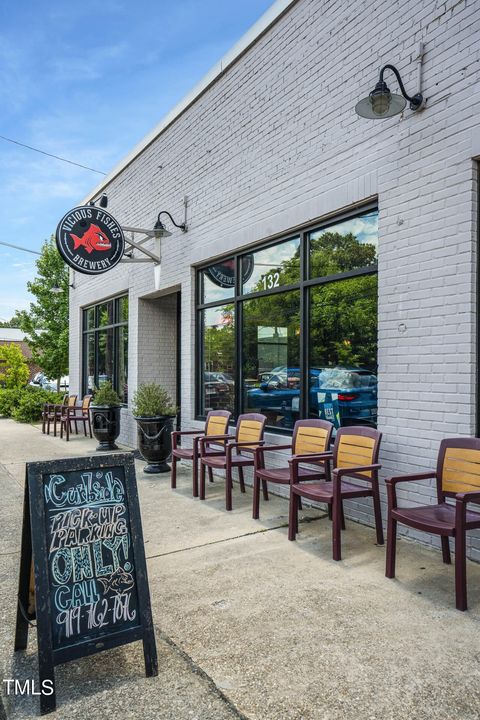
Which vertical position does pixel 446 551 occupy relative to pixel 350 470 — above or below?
below

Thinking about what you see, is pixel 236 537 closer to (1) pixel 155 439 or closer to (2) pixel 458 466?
(2) pixel 458 466

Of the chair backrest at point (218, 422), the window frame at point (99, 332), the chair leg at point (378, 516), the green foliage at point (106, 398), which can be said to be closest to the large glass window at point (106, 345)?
the window frame at point (99, 332)

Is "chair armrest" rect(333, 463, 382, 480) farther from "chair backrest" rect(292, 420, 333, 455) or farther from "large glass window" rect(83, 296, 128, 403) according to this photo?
"large glass window" rect(83, 296, 128, 403)

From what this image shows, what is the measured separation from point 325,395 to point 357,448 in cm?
117

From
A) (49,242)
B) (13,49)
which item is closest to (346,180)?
(13,49)

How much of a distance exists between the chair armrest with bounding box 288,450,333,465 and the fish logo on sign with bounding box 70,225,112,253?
4.79 metres

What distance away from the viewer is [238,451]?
234 inches

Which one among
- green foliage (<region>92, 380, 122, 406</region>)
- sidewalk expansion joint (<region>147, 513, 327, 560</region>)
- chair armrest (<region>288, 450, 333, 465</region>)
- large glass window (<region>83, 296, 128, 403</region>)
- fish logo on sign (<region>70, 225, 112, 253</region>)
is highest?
fish logo on sign (<region>70, 225, 112, 253</region>)

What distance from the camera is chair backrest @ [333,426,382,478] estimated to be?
420 cm

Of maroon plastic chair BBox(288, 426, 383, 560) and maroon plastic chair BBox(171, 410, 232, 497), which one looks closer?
maroon plastic chair BBox(288, 426, 383, 560)

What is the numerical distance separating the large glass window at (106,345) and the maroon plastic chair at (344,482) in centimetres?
642

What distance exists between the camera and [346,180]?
16.3 feet

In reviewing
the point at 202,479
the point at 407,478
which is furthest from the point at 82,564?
the point at 202,479

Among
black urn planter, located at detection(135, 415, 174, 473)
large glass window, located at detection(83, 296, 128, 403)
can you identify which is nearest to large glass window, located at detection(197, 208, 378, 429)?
black urn planter, located at detection(135, 415, 174, 473)
